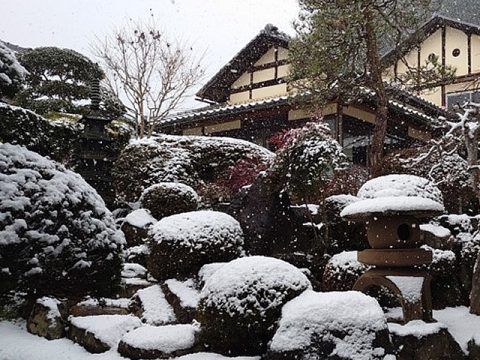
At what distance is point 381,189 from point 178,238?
262 centimetres

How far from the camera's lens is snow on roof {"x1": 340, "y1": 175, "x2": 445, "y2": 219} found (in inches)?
183

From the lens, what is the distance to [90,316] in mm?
→ 4887

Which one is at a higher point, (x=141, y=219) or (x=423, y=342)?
(x=141, y=219)

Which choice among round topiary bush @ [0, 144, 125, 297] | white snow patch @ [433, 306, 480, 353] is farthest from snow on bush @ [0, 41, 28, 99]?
white snow patch @ [433, 306, 480, 353]

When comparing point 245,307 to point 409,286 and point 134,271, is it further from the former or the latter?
point 134,271

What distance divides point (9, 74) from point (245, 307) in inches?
101

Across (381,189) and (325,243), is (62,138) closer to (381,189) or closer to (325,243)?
(325,243)

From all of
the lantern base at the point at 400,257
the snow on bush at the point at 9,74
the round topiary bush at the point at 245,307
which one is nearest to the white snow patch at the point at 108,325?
the round topiary bush at the point at 245,307

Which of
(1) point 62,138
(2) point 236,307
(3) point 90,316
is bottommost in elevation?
(3) point 90,316

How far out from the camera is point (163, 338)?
4.23 m

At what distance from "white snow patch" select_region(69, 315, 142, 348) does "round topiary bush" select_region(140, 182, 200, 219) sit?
397 cm

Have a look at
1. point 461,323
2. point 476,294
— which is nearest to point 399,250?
point 461,323

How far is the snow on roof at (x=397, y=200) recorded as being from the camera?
15.2 ft

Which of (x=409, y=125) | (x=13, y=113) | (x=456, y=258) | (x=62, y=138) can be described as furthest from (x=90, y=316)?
(x=409, y=125)
